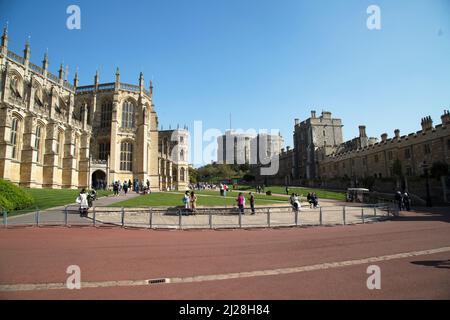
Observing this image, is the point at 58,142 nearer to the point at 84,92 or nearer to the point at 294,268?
the point at 84,92

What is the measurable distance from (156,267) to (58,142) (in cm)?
3733

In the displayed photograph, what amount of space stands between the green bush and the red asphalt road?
14.6ft


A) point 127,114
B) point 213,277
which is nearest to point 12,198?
point 213,277

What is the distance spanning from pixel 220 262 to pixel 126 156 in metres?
39.8

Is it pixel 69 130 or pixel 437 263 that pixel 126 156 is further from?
pixel 437 263

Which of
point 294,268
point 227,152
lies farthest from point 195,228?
point 227,152

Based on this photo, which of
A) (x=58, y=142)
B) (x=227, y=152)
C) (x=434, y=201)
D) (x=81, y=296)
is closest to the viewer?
(x=81, y=296)

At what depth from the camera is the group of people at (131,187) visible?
95.2 ft

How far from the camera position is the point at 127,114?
4462 cm

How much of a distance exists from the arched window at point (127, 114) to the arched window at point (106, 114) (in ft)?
7.76

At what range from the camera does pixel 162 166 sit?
52844 mm

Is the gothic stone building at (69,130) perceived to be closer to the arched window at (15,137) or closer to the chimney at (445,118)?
the arched window at (15,137)

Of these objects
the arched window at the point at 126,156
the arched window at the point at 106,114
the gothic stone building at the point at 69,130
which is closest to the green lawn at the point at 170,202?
the gothic stone building at the point at 69,130

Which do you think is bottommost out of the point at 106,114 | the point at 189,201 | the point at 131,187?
the point at 189,201
